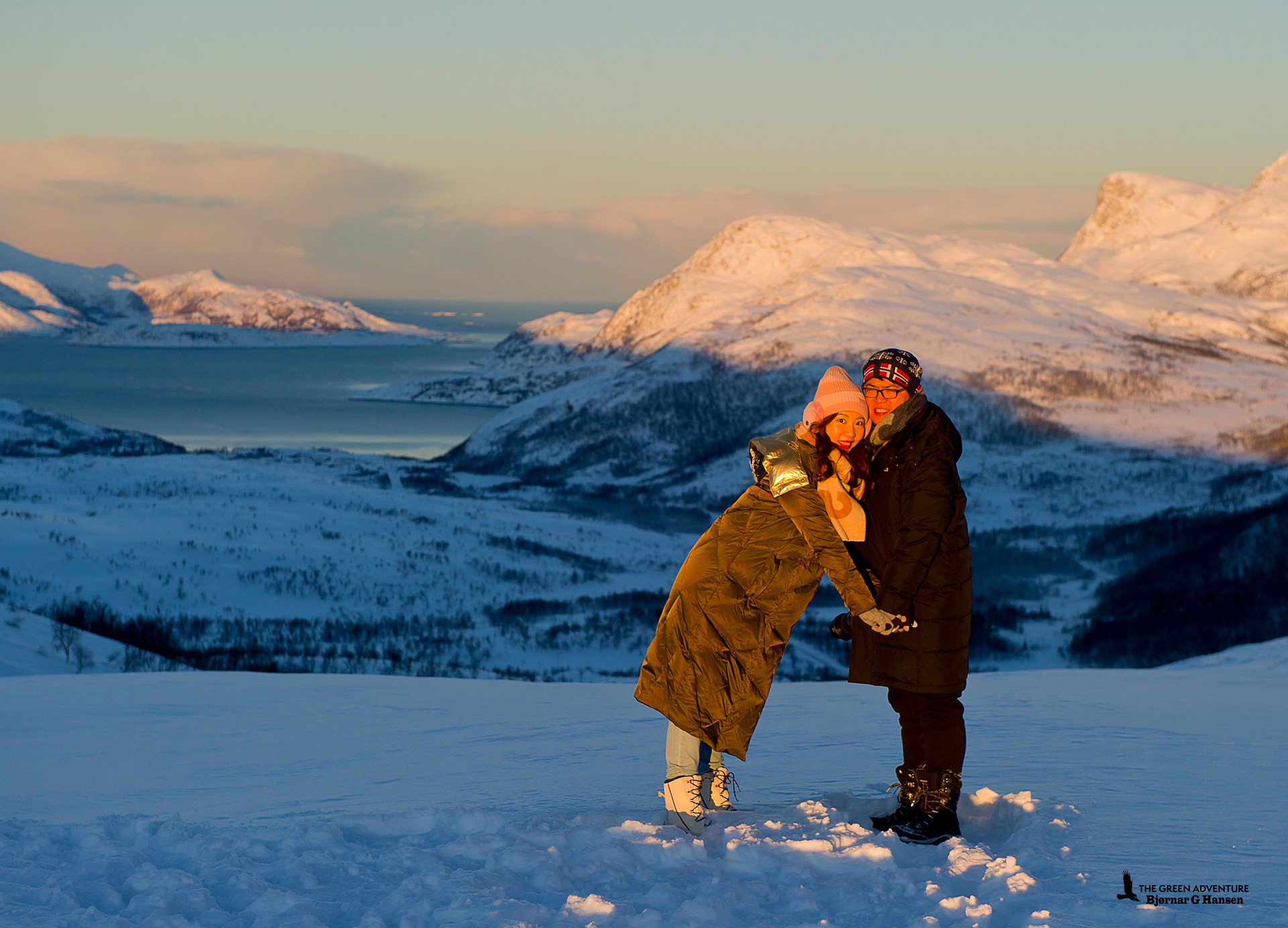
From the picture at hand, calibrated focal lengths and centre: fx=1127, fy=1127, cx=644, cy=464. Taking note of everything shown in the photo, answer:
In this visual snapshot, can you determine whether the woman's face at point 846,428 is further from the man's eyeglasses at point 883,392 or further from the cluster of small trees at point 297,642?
the cluster of small trees at point 297,642

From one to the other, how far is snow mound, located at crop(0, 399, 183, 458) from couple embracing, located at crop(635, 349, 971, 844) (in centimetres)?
10803

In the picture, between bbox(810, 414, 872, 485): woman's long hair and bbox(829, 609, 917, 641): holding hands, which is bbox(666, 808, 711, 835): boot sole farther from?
bbox(810, 414, 872, 485): woman's long hair

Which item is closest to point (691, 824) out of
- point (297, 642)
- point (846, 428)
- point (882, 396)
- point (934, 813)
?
point (934, 813)

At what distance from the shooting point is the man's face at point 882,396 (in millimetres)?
5539

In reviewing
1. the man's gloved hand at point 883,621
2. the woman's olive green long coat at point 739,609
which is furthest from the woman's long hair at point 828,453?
the man's gloved hand at point 883,621

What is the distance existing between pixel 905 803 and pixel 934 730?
1.31 feet

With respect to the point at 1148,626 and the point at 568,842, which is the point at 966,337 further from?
the point at 568,842

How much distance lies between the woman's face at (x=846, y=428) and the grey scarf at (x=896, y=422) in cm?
A: 11

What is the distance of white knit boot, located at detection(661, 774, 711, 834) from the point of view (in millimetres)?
5539

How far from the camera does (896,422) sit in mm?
5402

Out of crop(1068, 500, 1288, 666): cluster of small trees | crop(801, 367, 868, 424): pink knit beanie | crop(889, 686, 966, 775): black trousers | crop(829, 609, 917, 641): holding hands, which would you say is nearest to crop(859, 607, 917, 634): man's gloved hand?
crop(829, 609, 917, 641): holding hands

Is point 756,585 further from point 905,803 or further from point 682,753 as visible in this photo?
point 905,803

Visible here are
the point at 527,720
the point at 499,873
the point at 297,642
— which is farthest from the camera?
the point at 297,642

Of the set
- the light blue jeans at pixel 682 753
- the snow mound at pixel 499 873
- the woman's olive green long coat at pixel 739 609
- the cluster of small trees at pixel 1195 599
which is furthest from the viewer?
the cluster of small trees at pixel 1195 599
